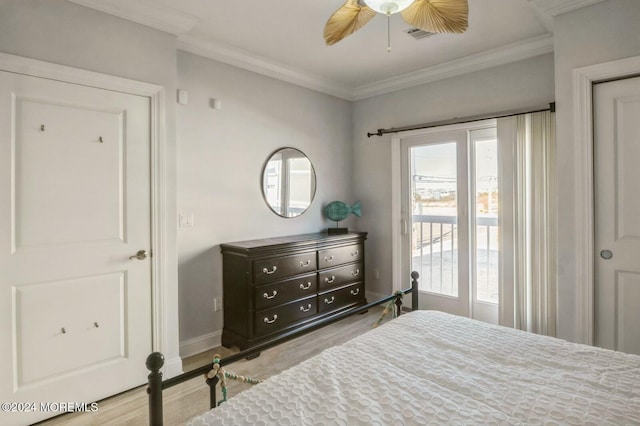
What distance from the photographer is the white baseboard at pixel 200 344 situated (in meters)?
2.95

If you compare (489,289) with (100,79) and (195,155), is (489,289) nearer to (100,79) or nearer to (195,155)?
(195,155)

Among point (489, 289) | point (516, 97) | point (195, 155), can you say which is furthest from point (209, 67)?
point (489, 289)

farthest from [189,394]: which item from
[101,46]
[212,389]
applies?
[101,46]

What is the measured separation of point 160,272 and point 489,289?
2891 mm

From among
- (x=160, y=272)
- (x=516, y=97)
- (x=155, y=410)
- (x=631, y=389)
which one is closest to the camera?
(x=155, y=410)

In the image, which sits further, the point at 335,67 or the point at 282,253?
the point at 335,67

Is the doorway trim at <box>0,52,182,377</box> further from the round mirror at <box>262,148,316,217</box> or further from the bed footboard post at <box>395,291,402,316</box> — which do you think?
the bed footboard post at <box>395,291,402,316</box>

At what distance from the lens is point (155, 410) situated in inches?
45.6

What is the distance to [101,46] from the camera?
7.38ft

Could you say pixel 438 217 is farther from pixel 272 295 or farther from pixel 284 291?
pixel 272 295

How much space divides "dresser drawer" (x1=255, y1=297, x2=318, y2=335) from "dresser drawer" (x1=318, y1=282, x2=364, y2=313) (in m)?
0.10

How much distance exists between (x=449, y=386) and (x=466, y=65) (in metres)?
3.11

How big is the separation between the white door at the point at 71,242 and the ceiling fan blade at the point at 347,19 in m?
1.35

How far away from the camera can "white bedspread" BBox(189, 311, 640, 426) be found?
1.11 meters
